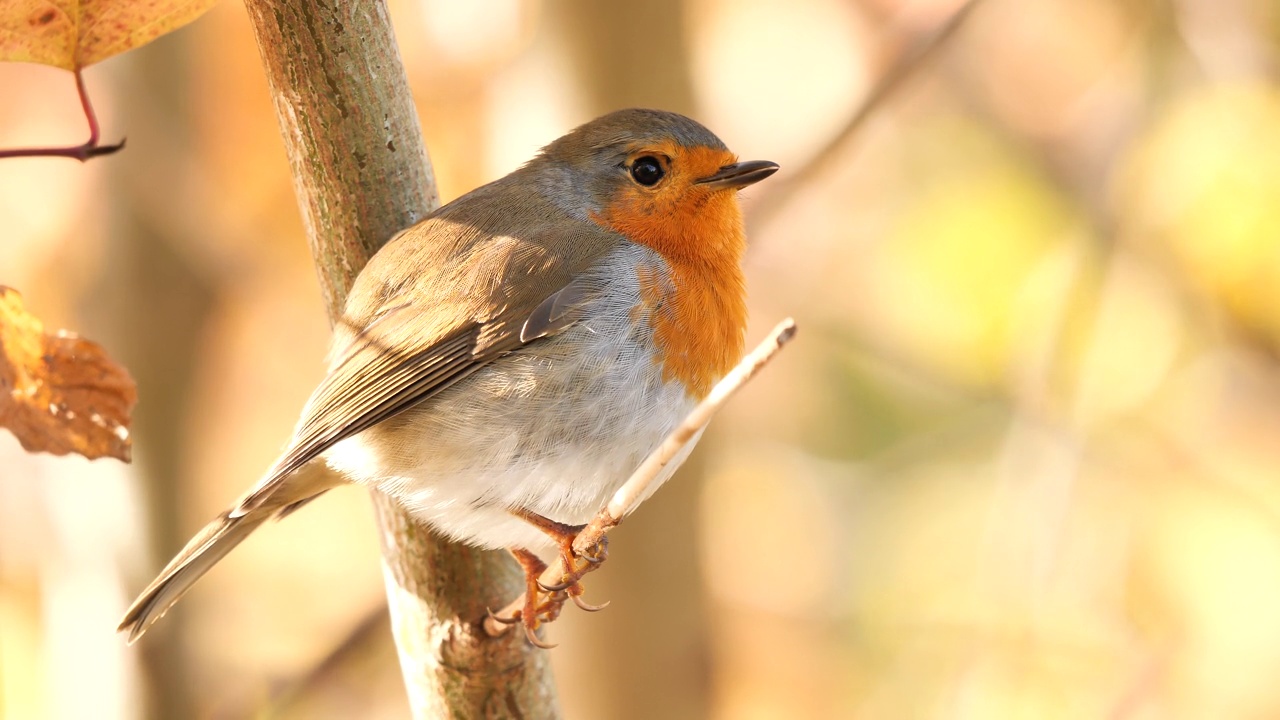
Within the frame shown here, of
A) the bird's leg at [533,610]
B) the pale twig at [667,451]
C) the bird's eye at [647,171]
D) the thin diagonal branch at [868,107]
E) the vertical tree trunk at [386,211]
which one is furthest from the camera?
the bird's eye at [647,171]

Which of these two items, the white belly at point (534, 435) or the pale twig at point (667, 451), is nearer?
the pale twig at point (667, 451)

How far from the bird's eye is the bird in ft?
0.81

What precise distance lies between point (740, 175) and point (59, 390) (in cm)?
151

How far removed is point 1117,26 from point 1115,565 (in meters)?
2.57

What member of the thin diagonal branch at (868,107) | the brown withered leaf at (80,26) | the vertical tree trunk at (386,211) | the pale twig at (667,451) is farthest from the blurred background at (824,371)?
the brown withered leaf at (80,26)

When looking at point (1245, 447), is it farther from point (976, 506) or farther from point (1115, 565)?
point (976, 506)

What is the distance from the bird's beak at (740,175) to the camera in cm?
266

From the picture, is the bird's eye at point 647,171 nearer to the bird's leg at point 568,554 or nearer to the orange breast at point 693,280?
the orange breast at point 693,280

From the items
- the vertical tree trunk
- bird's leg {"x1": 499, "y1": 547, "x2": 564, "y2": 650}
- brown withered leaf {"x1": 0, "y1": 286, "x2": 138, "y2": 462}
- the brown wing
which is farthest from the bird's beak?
brown withered leaf {"x1": 0, "y1": 286, "x2": 138, "y2": 462}

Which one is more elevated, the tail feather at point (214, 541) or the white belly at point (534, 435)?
the white belly at point (534, 435)

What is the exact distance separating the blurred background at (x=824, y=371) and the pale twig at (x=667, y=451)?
1.86 ft

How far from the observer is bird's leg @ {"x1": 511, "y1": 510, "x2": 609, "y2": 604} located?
2023 mm

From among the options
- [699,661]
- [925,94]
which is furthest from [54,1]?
[925,94]

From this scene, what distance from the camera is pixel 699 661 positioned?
3.85 m
